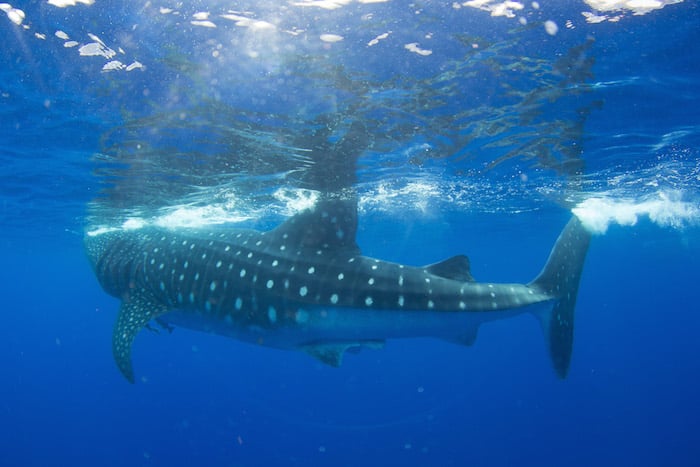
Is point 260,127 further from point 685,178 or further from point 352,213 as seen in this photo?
point 685,178

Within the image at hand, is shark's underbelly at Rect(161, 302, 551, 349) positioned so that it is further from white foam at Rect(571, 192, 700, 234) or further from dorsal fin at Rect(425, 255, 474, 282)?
white foam at Rect(571, 192, 700, 234)

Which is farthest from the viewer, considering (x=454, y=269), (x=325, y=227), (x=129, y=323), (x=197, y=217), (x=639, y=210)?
(x=639, y=210)

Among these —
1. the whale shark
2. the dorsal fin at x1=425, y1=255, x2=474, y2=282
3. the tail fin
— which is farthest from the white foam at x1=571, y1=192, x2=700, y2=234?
the dorsal fin at x1=425, y1=255, x2=474, y2=282

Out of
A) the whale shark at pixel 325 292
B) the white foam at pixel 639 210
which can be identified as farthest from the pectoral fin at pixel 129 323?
the white foam at pixel 639 210

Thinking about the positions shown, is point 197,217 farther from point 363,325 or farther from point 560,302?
point 560,302

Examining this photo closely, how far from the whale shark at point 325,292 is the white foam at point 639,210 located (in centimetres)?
1627

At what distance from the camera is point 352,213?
264 inches

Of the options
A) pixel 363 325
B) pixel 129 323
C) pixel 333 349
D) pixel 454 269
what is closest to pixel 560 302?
pixel 454 269

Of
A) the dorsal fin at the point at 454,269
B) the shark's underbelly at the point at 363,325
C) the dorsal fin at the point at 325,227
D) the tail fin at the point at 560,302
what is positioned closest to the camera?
the shark's underbelly at the point at 363,325

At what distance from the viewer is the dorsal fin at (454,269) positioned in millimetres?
5535

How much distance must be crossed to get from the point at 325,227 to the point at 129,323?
4.35m

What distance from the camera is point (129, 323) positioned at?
7.78 meters

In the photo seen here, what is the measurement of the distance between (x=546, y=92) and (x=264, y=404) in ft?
137

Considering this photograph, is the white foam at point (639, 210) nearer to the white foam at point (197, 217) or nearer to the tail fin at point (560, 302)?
the tail fin at point (560, 302)
